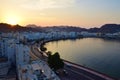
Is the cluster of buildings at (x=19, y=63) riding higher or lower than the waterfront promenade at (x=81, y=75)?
higher

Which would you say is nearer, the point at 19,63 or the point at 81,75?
the point at 81,75

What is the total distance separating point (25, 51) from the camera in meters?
12.8

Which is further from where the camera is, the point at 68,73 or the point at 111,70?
the point at 111,70

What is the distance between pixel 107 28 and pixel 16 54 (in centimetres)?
6528

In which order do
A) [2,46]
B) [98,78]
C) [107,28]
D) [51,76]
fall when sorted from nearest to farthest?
[51,76] < [98,78] < [2,46] < [107,28]

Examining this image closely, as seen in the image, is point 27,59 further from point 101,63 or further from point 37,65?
point 101,63

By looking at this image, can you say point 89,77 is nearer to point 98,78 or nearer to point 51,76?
point 98,78

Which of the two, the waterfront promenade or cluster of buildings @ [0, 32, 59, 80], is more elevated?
cluster of buildings @ [0, 32, 59, 80]

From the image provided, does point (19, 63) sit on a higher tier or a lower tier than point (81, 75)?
higher

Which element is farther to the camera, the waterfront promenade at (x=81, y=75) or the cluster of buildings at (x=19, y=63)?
the waterfront promenade at (x=81, y=75)

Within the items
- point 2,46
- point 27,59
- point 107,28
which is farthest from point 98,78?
point 107,28

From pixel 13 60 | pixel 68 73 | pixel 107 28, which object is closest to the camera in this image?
pixel 68 73

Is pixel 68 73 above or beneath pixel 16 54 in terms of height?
beneath

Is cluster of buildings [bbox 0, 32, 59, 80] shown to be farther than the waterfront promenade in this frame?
No
